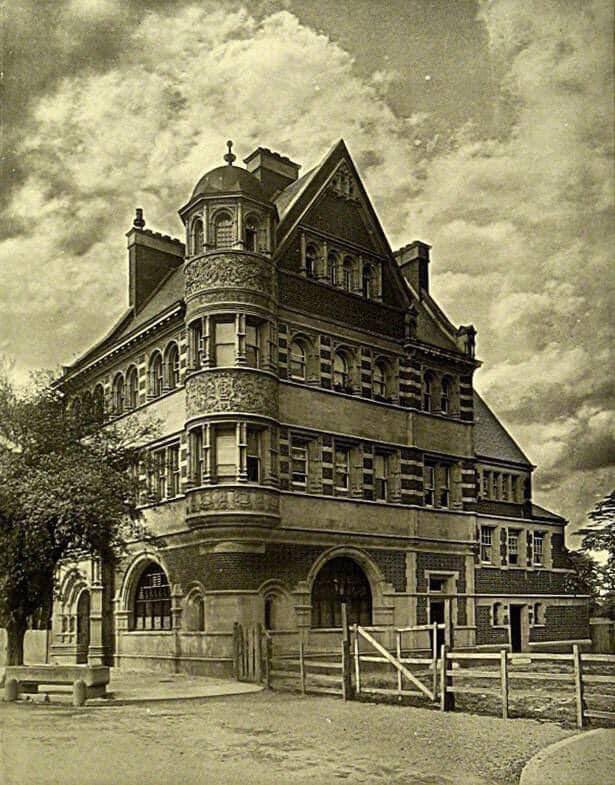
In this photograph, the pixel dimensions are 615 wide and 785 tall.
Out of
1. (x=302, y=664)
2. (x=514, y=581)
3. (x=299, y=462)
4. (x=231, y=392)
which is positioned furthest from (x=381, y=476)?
(x=302, y=664)

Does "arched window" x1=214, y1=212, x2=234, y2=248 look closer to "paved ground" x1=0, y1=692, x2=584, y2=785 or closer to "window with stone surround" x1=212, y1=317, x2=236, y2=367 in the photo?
"window with stone surround" x1=212, y1=317, x2=236, y2=367

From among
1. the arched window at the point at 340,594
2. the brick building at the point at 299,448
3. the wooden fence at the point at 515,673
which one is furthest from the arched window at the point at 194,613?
the wooden fence at the point at 515,673

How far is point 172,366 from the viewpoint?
6938 mm

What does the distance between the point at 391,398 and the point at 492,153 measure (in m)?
1.64

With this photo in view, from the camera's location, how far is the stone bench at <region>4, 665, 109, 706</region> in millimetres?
6011

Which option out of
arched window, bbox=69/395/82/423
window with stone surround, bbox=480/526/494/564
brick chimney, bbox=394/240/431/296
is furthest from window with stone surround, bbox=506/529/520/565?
arched window, bbox=69/395/82/423

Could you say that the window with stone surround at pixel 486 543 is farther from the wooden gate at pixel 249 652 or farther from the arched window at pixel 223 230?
the arched window at pixel 223 230

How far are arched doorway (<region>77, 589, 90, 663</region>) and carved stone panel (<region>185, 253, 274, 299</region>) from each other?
212 centimetres

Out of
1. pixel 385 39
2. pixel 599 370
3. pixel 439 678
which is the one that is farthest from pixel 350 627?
pixel 385 39

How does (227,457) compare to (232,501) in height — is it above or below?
above

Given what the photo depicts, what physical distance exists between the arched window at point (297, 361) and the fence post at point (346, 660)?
1.36 meters

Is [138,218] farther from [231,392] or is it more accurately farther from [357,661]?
[357,661]

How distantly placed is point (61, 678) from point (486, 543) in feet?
8.45

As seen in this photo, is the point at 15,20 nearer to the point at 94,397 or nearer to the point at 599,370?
the point at 94,397
